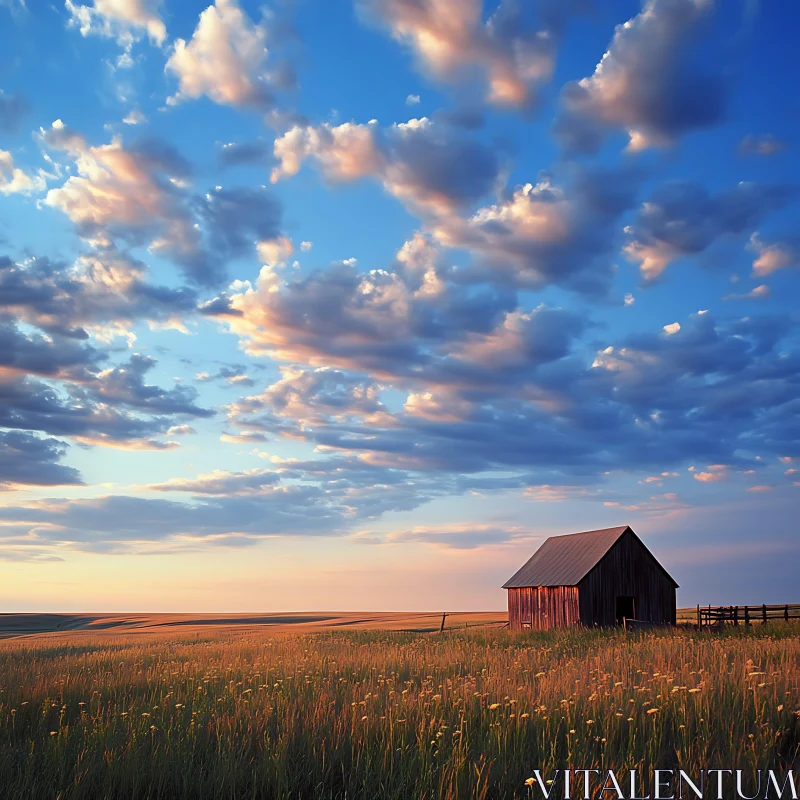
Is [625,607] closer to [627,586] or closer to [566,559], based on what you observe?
[627,586]

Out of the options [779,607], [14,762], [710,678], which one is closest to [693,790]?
[710,678]

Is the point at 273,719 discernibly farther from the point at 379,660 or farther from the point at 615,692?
the point at 379,660

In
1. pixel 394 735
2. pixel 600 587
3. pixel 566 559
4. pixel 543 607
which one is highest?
pixel 566 559

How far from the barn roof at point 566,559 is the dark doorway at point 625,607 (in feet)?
9.60

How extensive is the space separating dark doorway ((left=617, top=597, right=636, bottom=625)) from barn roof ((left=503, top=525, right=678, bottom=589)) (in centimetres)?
293

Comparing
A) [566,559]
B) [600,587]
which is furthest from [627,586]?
[566,559]

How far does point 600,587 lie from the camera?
40625 millimetres

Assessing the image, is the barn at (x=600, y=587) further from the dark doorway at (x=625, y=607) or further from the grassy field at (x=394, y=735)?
the grassy field at (x=394, y=735)

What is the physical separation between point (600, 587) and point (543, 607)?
4.13 meters

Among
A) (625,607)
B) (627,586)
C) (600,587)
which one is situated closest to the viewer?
(600,587)

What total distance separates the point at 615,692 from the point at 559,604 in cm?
3383

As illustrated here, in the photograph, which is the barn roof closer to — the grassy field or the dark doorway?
the dark doorway

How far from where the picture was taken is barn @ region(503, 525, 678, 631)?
40.3 meters

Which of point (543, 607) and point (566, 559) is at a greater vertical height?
point (566, 559)
